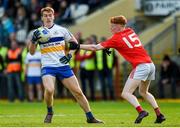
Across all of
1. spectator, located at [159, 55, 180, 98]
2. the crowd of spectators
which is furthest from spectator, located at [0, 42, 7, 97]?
spectator, located at [159, 55, 180, 98]

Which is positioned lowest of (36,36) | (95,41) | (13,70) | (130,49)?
(13,70)

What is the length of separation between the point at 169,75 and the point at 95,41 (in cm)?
280

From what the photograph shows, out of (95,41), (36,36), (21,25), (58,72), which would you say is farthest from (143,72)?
(21,25)

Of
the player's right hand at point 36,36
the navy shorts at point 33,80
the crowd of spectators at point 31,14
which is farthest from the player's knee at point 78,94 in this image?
the crowd of spectators at point 31,14

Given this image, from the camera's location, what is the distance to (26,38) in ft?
112

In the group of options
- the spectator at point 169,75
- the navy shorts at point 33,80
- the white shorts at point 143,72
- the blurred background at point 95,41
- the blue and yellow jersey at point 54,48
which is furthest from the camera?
the blurred background at point 95,41

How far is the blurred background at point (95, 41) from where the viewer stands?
30.8 meters

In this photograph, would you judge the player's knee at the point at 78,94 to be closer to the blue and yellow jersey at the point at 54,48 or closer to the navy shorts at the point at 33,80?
the blue and yellow jersey at the point at 54,48

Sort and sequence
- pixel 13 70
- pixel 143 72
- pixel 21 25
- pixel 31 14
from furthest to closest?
pixel 31 14 < pixel 21 25 < pixel 13 70 < pixel 143 72

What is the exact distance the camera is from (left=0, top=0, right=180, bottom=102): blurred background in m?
30.8

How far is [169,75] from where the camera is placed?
99.9 ft

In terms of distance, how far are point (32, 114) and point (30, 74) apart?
8.62 meters

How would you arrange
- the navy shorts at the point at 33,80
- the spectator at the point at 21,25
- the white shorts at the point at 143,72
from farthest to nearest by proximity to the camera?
the spectator at the point at 21,25 < the navy shorts at the point at 33,80 < the white shorts at the point at 143,72

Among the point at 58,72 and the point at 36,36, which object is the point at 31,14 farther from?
the point at 58,72
